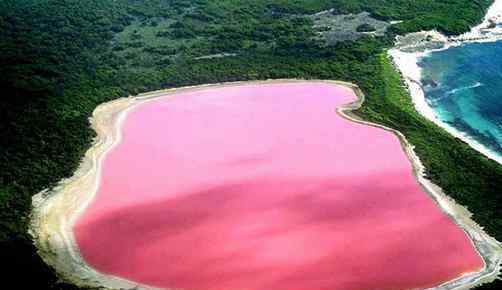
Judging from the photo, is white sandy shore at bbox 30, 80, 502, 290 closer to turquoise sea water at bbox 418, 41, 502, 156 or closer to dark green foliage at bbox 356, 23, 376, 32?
turquoise sea water at bbox 418, 41, 502, 156

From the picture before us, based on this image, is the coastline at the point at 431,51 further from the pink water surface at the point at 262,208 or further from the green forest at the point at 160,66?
the pink water surface at the point at 262,208

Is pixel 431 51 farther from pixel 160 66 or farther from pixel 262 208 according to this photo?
pixel 262 208

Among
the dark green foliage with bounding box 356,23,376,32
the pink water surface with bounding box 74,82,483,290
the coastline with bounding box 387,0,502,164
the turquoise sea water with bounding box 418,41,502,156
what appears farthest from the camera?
the dark green foliage with bounding box 356,23,376,32

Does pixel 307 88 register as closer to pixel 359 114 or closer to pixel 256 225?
pixel 359 114

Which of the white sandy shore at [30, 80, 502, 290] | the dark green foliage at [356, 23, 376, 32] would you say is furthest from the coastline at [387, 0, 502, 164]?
the white sandy shore at [30, 80, 502, 290]

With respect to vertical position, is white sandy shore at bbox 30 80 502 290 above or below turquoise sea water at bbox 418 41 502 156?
below

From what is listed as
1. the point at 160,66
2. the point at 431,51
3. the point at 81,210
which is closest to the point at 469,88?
the point at 431,51

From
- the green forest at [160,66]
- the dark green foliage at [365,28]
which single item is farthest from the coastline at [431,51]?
the dark green foliage at [365,28]
